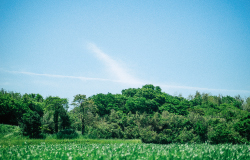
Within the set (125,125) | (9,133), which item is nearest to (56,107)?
(9,133)

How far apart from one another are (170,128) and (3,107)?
3831cm

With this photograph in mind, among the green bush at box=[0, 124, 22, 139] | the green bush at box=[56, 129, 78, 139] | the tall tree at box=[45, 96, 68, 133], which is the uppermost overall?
the tall tree at box=[45, 96, 68, 133]

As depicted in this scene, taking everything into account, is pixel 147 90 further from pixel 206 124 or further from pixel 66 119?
pixel 66 119

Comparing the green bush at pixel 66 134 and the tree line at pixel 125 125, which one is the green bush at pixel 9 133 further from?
the green bush at pixel 66 134

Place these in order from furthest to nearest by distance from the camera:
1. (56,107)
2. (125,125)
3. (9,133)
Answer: (125,125) → (56,107) → (9,133)

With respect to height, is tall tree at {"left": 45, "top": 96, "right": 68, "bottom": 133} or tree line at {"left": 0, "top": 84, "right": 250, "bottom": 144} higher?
tall tree at {"left": 45, "top": 96, "right": 68, "bottom": 133}

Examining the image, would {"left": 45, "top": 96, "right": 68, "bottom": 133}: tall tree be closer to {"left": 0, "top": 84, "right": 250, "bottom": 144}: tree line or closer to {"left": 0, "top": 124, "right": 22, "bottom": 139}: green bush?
{"left": 0, "top": 84, "right": 250, "bottom": 144}: tree line

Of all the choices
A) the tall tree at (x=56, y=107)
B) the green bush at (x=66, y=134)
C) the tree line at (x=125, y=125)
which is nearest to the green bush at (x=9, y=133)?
the tree line at (x=125, y=125)

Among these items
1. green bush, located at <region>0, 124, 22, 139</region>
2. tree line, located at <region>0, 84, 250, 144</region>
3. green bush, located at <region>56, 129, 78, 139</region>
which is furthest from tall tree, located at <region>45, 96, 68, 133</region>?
green bush, located at <region>0, 124, 22, 139</region>

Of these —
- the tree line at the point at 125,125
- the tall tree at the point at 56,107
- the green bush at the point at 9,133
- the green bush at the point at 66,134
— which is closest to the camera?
the green bush at the point at 9,133

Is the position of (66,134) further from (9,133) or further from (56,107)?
(9,133)

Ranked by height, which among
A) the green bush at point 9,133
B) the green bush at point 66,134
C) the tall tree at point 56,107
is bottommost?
the green bush at point 66,134

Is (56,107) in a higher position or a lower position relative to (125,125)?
higher

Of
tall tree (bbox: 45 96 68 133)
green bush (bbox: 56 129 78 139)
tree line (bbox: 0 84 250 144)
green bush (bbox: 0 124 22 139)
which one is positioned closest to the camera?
green bush (bbox: 0 124 22 139)
